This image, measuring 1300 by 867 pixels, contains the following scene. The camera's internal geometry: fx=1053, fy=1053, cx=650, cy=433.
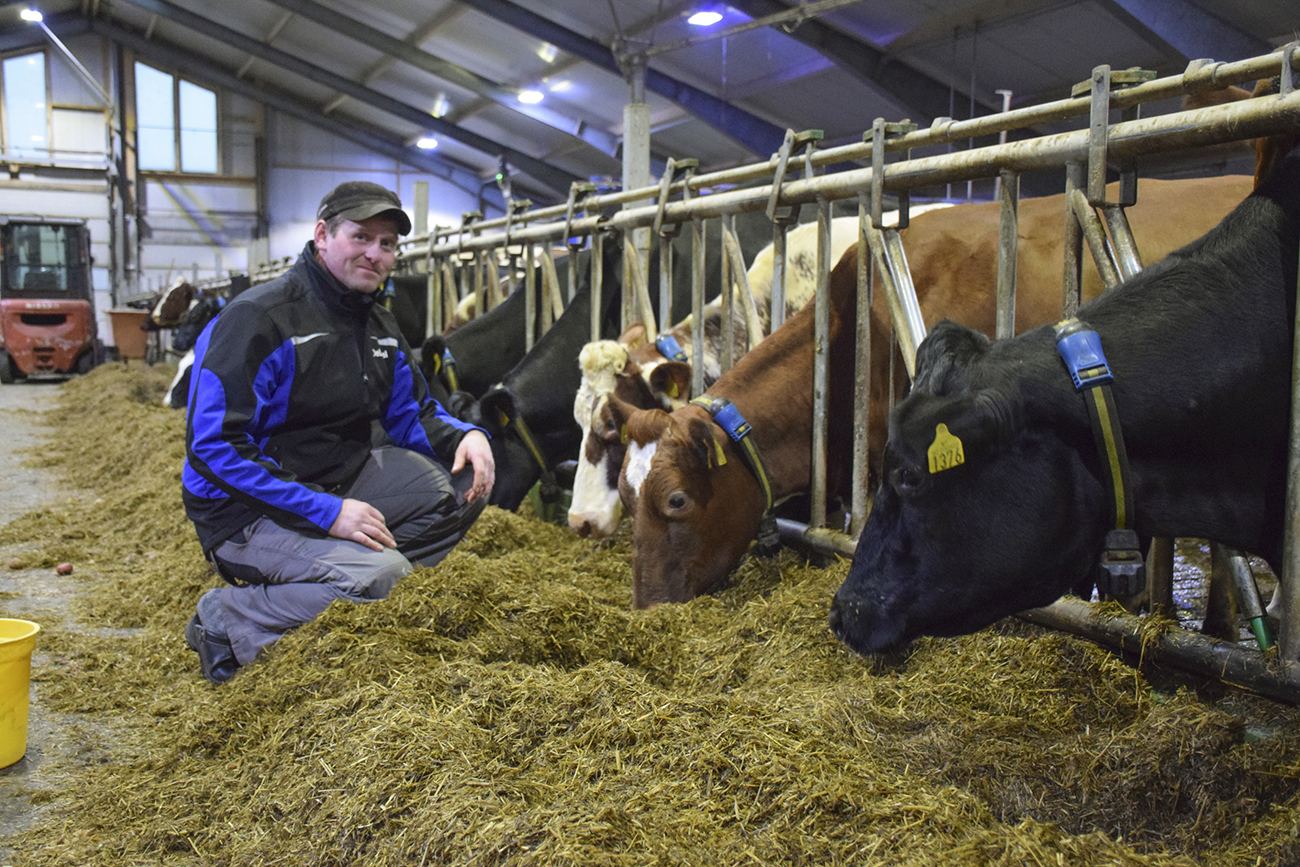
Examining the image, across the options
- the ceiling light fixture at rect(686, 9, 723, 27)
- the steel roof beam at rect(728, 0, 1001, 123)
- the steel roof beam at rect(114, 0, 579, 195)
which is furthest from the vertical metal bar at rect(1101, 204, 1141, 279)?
the steel roof beam at rect(114, 0, 579, 195)

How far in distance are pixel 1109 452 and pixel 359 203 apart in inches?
99.7

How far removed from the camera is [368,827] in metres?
2.20

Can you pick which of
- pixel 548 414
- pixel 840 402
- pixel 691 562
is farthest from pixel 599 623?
pixel 548 414

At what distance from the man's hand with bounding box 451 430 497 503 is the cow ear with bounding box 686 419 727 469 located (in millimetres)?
785

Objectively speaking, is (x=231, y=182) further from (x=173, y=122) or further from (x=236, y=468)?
(x=236, y=468)

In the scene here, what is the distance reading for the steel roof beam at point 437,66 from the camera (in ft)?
67.3

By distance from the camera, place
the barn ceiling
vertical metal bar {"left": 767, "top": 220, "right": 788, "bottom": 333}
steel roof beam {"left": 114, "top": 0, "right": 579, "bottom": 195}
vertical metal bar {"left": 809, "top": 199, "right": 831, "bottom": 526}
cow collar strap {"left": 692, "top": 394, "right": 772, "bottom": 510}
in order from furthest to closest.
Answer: steel roof beam {"left": 114, "top": 0, "right": 579, "bottom": 195}
the barn ceiling
vertical metal bar {"left": 767, "top": 220, "right": 788, "bottom": 333}
vertical metal bar {"left": 809, "top": 199, "right": 831, "bottom": 526}
cow collar strap {"left": 692, "top": 394, "right": 772, "bottom": 510}

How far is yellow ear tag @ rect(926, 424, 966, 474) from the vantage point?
2166mm

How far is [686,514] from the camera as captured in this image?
400 cm

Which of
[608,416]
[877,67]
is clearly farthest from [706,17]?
[608,416]

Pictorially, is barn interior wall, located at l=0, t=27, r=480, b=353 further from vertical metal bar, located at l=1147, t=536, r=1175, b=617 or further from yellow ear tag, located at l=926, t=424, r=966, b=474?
yellow ear tag, located at l=926, t=424, r=966, b=474

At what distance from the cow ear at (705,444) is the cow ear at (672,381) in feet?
3.12

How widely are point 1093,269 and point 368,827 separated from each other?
318 centimetres

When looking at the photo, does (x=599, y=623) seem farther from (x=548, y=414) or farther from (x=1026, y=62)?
(x=1026, y=62)
